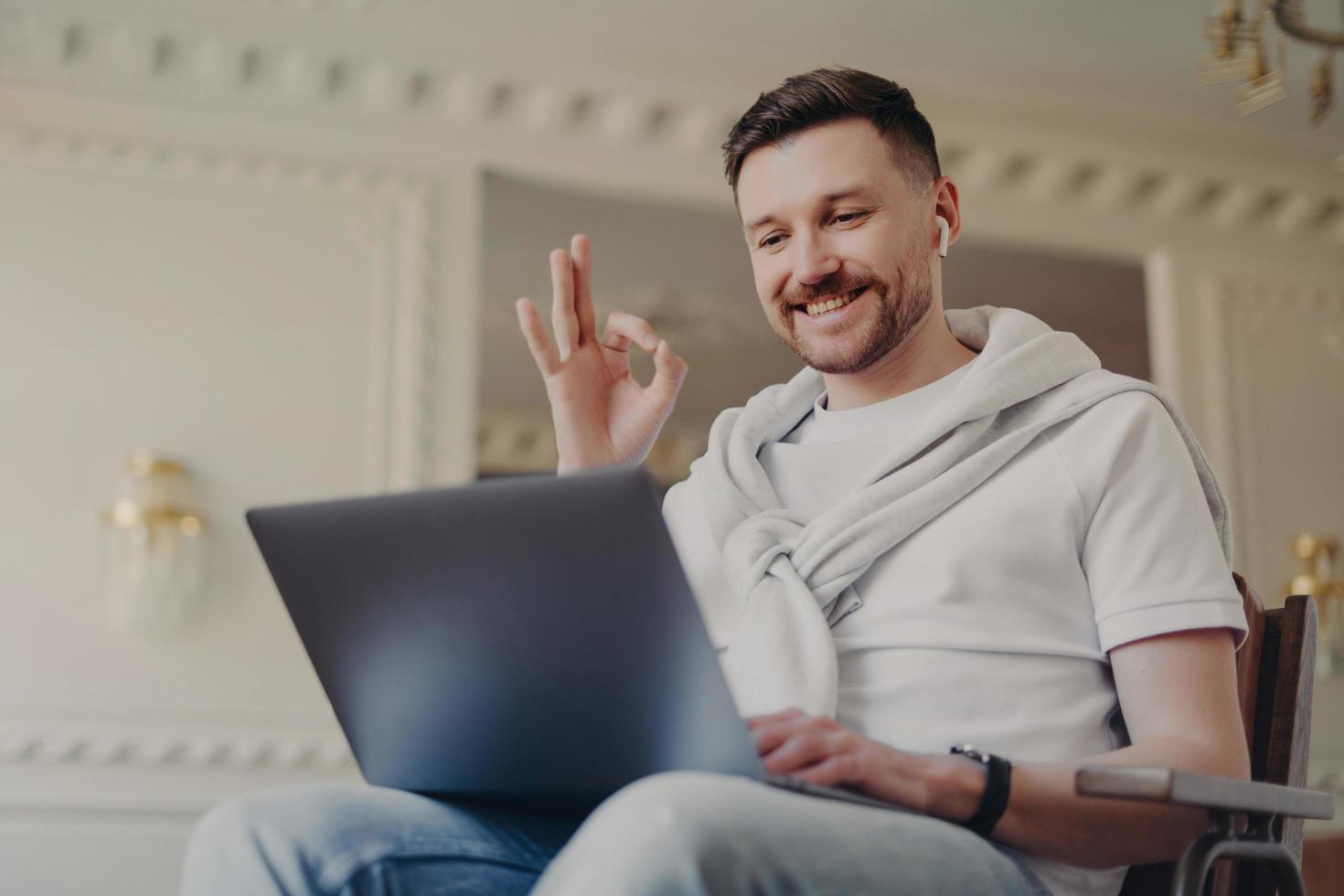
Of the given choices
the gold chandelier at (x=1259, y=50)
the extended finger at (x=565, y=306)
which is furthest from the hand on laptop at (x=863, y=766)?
the gold chandelier at (x=1259, y=50)

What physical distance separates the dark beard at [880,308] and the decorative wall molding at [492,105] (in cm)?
235

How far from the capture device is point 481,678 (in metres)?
0.90

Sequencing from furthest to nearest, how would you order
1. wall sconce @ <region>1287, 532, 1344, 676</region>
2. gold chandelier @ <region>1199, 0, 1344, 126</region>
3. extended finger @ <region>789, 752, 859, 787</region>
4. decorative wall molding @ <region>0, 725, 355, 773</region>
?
wall sconce @ <region>1287, 532, 1344, 676</region> → decorative wall molding @ <region>0, 725, 355, 773</region> → gold chandelier @ <region>1199, 0, 1344, 126</region> → extended finger @ <region>789, 752, 859, 787</region>

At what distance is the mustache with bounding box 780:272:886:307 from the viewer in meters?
1.25

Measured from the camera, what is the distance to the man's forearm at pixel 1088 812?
86cm

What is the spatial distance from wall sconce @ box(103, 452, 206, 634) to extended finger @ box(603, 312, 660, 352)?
1933mm

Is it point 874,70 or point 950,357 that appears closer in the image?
point 950,357

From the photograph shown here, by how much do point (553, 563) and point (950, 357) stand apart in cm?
61

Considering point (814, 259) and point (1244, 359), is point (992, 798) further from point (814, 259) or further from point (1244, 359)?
point (1244, 359)

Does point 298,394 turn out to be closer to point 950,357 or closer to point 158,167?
point 158,167

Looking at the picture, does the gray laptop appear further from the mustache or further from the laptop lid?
the mustache

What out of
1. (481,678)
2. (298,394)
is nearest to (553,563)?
(481,678)

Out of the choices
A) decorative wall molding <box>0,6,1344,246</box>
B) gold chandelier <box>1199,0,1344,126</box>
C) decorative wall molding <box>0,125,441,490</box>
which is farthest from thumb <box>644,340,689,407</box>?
decorative wall molding <box>0,6,1344,246</box>

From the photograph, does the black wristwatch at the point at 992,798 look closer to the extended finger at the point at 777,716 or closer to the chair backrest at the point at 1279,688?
the extended finger at the point at 777,716
